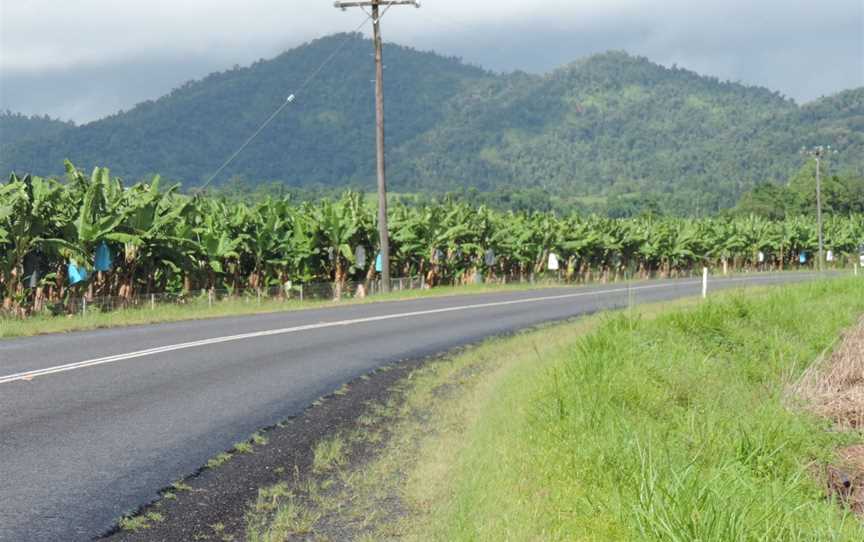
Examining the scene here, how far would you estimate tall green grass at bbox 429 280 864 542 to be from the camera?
5.68 m

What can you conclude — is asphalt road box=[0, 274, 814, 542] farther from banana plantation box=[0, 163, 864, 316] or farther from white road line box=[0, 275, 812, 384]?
banana plantation box=[0, 163, 864, 316]

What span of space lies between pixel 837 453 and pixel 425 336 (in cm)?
888

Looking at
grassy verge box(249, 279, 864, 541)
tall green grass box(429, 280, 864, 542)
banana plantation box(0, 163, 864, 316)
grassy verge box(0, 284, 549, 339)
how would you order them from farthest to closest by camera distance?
banana plantation box(0, 163, 864, 316), grassy verge box(0, 284, 549, 339), grassy verge box(249, 279, 864, 541), tall green grass box(429, 280, 864, 542)

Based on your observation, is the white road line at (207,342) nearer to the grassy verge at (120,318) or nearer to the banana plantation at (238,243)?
the grassy verge at (120,318)

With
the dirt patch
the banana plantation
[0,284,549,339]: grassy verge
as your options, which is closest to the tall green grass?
the dirt patch

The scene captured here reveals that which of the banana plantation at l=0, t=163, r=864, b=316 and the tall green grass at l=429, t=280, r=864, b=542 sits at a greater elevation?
the banana plantation at l=0, t=163, r=864, b=316

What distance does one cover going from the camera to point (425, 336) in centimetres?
1812

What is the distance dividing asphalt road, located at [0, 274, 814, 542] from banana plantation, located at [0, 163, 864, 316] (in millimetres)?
4599

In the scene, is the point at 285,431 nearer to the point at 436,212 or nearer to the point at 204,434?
the point at 204,434

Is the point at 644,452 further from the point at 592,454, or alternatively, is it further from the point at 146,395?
the point at 146,395

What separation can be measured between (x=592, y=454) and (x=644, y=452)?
0.74 m

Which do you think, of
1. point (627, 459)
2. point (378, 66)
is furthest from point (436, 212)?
point (627, 459)

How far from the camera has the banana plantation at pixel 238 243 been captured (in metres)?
23.0

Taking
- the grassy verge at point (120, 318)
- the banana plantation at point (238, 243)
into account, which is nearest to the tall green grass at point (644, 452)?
the banana plantation at point (238, 243)
